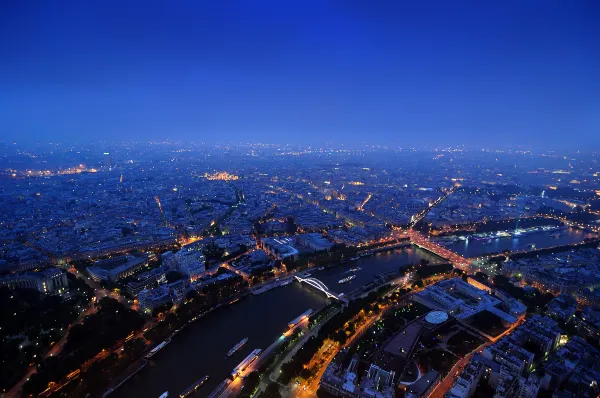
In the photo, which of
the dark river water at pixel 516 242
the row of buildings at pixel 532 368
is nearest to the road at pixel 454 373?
the row of buildings at pixel 532 368

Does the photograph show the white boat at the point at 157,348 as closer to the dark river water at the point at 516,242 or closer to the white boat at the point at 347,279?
the white boat at the point at 347,279

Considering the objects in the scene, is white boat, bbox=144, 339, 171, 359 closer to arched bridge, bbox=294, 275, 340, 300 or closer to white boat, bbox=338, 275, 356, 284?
arched bridge, bbox=294, 275, 340, 300

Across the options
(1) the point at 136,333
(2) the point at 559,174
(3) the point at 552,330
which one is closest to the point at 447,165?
(2) the point at 559,174

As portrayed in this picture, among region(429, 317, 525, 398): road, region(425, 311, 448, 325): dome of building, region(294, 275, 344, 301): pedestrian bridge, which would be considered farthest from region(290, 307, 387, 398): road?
region(429, 317, 525, 398): road

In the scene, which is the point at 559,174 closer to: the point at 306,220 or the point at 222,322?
the point at 306,220

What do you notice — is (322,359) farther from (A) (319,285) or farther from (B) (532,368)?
(B) (532,368)
